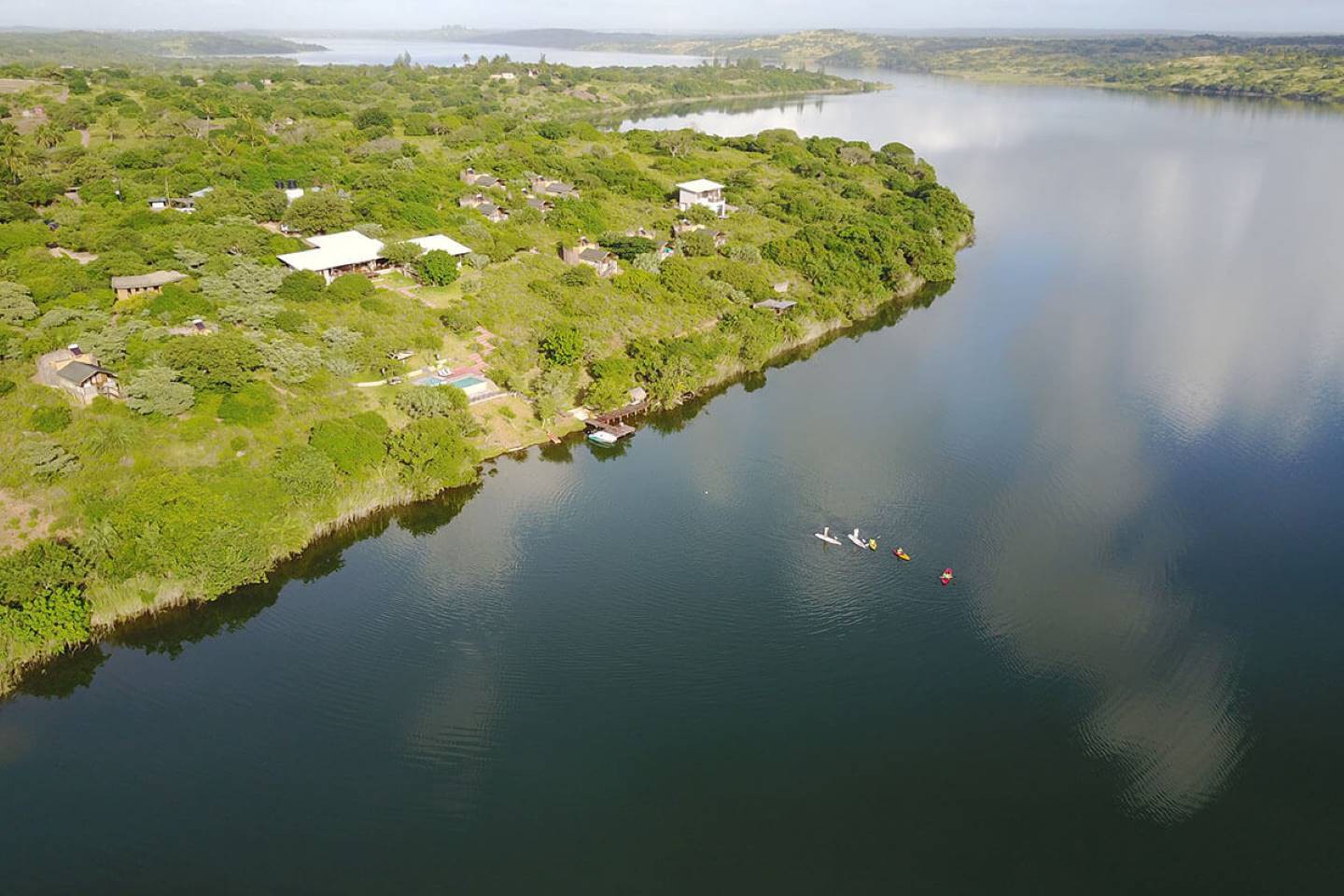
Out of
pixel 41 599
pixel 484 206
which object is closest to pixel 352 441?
pixel 41 599

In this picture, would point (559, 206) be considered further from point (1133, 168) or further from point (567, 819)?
point (1133, 168)

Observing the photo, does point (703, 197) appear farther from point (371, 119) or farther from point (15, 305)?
point (15, 305)

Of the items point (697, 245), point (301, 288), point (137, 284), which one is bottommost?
point (301, 288)

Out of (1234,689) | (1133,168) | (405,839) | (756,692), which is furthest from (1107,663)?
(1133,168)

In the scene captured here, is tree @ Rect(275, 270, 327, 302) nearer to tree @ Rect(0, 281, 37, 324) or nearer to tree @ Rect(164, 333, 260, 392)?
tree @ Rect(164, 333, 260, 392)

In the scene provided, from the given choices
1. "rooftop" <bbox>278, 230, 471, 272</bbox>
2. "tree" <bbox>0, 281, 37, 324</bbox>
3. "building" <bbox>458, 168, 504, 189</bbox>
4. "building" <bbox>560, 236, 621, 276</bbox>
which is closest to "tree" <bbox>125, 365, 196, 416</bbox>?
"tree" <bbox>0, 281, 37, 324</bbox>
